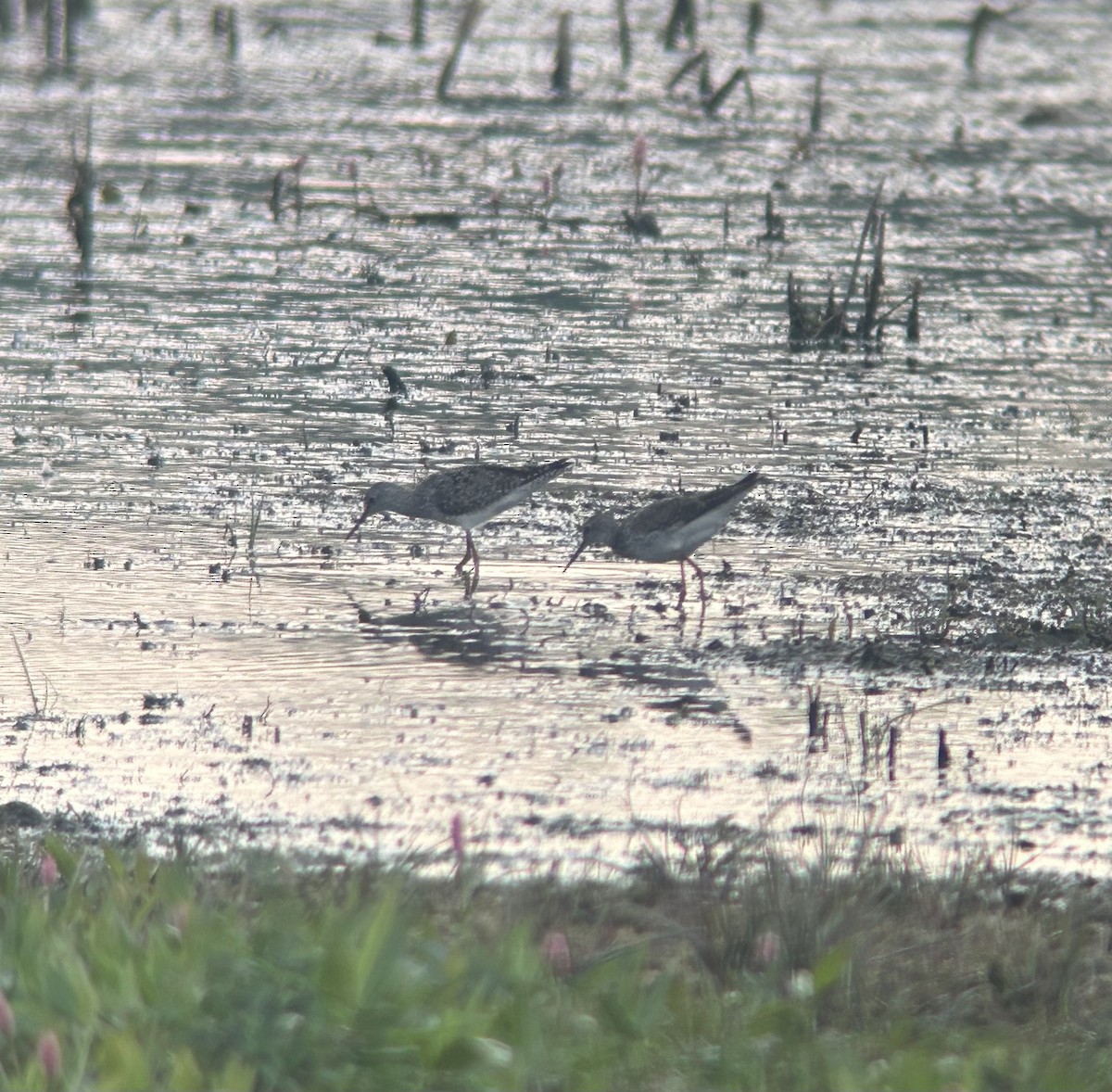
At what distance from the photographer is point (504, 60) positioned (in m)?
32.2

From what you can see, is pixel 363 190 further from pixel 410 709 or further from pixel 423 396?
pixel 410 709

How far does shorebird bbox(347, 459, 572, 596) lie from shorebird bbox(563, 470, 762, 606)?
529 mm

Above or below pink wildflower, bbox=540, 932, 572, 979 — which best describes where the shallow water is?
below

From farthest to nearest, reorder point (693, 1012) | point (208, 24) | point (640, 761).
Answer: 1. point (208, 24)
2. point (640, 761)
3. point (693, 1012)

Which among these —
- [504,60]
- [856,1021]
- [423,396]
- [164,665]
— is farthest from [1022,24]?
[856,1021]

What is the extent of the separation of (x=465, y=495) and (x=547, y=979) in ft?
18.9

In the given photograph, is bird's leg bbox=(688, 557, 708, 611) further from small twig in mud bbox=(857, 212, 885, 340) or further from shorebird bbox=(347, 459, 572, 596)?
small twig in mud bbox=(857, 212, 885, 340)

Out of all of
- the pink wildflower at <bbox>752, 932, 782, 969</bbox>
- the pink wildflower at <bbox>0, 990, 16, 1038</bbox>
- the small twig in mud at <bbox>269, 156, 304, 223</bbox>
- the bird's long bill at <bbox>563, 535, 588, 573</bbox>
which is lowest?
the small twig in mud at <bbox>269, 156, 304, 223</bbox>

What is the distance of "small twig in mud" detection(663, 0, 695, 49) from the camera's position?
30.5 meters

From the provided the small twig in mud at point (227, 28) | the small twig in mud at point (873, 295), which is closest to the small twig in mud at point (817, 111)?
the small twig in mud at point (873, 295)

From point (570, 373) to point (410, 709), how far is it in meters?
6.96

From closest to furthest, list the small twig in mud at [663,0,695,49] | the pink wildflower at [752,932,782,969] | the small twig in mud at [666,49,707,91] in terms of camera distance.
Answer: the pink wildflower at [752,932,782,969]
the small twig in mud at [666,49,707,91]
the small twig in mud at [663,0,695,49]

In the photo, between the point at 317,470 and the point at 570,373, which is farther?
the point at 570,373

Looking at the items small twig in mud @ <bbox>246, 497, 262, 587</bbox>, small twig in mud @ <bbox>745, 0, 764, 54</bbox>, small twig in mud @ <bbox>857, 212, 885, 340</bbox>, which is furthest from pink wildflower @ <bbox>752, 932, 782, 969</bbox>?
small twig in mud @ <bbox>745, 0, 764, 54</bbox>
